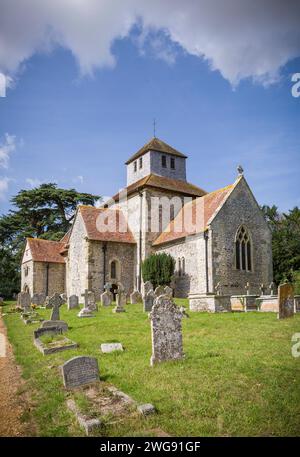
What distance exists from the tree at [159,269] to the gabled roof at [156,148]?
11.7 metres

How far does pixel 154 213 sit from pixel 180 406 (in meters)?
22.8

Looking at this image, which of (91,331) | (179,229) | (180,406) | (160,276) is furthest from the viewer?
(179,229)

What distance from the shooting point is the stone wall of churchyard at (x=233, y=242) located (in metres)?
21.1

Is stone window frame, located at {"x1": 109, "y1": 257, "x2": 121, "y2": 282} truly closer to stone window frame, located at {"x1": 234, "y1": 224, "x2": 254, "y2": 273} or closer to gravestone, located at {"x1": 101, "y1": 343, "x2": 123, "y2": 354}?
stone window frame, located at {"x1": 234, "y1": 224, "x2": 254, "y2": 273}

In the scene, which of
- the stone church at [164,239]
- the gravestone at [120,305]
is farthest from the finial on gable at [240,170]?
the gravestone at [120,305]

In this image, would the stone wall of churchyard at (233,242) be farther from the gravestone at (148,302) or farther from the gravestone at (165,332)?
the gravestone at (165,332)

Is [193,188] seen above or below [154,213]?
above

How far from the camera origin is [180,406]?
505 centimetres

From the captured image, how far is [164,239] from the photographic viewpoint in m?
25.6

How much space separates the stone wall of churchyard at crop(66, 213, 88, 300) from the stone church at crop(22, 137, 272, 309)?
0.25ft

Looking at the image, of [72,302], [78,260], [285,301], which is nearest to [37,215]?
[78,260]

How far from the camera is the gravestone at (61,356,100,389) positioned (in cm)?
618

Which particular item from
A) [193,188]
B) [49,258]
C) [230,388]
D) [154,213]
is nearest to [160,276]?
[154,213]
